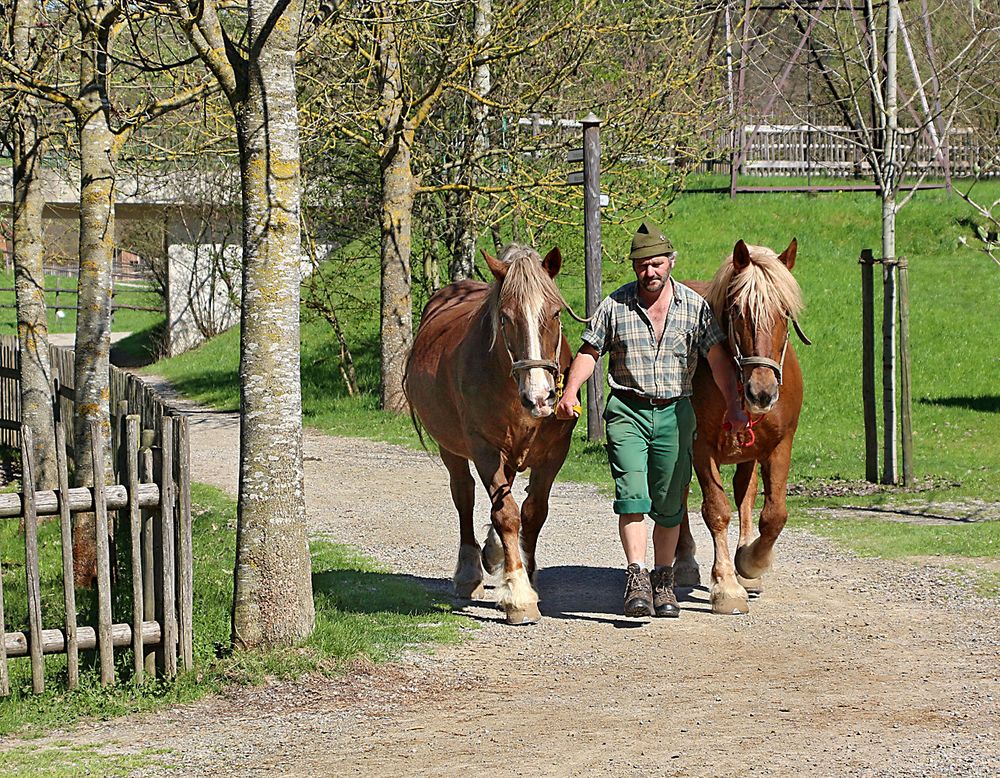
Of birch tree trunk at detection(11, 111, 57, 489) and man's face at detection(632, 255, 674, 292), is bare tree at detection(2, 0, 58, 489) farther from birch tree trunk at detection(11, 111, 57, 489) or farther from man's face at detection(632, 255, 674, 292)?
man's face at detection(632, 255, 674, 292)

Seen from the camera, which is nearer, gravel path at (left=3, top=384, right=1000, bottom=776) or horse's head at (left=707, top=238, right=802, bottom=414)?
gravel path at (left=3, top=384, right=1000, bottom=776)

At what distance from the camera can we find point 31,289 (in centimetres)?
1120

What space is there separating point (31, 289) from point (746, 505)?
6.56m

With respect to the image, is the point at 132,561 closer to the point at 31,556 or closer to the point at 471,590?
the point at 31,556

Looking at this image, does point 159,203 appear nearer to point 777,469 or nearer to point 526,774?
point 777,469

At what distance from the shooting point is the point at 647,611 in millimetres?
6988

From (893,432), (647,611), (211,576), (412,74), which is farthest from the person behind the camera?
(412,74)

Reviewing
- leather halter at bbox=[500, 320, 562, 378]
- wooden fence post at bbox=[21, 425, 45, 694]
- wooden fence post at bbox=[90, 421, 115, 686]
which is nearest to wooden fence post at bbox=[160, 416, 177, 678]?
wooden fence post at bbox=[90, 421, 115, 686]

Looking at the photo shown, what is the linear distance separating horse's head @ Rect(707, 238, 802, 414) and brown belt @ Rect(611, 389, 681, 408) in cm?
43

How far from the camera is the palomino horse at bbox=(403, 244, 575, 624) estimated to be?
6.84 metres

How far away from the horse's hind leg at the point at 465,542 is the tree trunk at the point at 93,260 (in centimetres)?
232

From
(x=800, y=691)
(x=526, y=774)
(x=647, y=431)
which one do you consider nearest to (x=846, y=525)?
(x=647, y=431)

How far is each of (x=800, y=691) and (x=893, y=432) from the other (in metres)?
6.44

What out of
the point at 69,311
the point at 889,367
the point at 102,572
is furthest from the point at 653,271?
the point at 69,311
